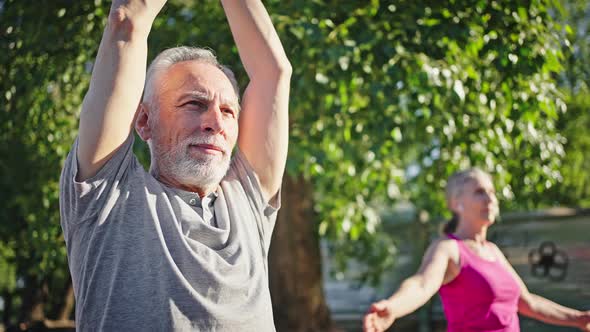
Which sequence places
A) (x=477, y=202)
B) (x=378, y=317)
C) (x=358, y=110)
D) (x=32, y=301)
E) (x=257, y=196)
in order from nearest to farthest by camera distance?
1. (x=257, y=196)
2. (x=378, y=317)
3. (x=477, y=202)
4. (x=358, y=110)
5. (x=32, y=301)

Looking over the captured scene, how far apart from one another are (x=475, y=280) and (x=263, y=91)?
1925 mm

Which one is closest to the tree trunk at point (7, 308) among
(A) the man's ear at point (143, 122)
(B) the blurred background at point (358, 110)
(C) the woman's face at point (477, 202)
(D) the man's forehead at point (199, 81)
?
(B) the blurred background at point (358, 110)

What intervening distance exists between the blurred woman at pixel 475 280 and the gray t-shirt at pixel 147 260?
154 cm

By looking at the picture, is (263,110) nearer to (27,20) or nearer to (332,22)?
(332,22)

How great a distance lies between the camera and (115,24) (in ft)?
6.04

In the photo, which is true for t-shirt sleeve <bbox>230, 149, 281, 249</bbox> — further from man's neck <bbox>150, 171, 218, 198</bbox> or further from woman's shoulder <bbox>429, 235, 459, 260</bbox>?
woman's shoulder <bbox>429, 235, 459, 260</bbox>

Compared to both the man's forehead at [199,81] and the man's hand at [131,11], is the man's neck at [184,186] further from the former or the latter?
the man's hand at [131,11]

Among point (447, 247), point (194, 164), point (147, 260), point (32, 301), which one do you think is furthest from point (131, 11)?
point (32, 301)

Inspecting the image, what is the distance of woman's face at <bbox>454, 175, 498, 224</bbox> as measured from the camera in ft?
12.8

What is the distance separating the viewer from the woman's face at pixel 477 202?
391 cm

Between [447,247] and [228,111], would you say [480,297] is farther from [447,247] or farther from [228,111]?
[228,111]

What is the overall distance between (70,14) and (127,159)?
4.73 m

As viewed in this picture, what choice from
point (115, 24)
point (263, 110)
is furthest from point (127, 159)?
point (263, 110)

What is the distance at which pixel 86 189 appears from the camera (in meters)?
1.79
